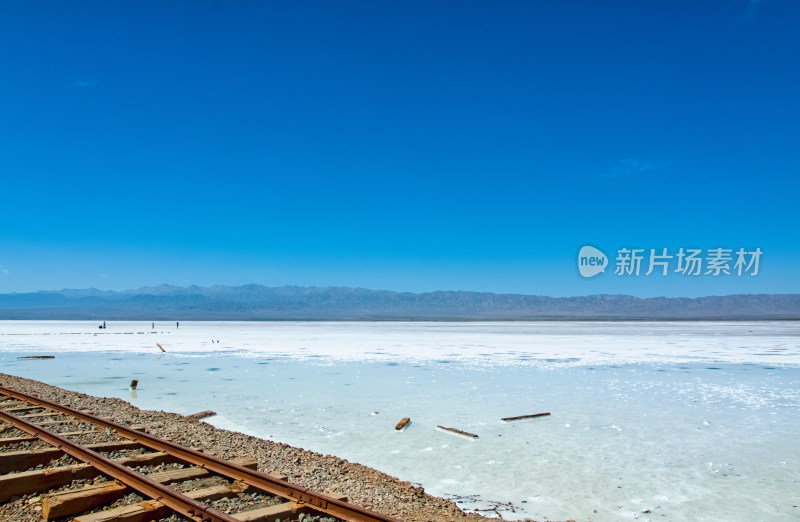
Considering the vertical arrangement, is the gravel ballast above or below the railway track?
below

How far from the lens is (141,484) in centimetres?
604

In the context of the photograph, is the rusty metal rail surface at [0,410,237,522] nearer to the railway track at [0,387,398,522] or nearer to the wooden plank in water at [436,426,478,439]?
the railway track at [0,387,398,522]

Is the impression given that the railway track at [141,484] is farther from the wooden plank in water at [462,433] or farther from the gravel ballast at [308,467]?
the wooden plank in water at [462,433]

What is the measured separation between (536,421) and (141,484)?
25.2 ft

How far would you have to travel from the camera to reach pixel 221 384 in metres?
16.7

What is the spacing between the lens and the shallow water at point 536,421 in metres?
6.99

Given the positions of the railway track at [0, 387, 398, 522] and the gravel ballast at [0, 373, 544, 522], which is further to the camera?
the gravel ballast at [0, 373, 544, 522]

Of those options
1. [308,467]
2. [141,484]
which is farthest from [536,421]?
[141,484]

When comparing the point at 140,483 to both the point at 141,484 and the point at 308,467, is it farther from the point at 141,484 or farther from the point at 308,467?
the point at 308,467

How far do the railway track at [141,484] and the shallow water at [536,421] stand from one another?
7.02 ft

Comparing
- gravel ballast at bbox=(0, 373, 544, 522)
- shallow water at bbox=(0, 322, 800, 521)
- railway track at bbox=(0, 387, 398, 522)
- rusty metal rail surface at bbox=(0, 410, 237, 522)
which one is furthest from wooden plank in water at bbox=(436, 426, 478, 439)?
rusty metal rail surface at bbox=(0, 410, 237, 522)

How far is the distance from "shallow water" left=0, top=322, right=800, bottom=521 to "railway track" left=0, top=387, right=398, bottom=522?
2.14m

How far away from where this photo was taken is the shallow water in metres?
6.99

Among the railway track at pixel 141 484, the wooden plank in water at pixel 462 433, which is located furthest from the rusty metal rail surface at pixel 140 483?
the wooden plank in water at pixel 462 433
